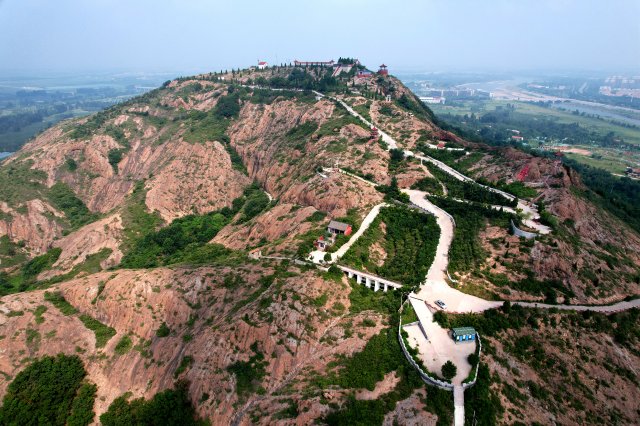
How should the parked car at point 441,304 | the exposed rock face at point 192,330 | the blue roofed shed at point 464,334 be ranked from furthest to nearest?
the parked car at point 441,304 < the exposed rock face at point 192,330 < the blue roofed shed at point 464,334

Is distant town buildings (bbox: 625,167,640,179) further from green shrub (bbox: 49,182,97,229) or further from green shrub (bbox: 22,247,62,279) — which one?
green shrub (bbox: 22,247,62,279)

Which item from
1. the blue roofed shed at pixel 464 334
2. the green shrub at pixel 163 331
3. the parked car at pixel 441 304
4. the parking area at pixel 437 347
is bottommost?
the green shrub at pixel 163 331

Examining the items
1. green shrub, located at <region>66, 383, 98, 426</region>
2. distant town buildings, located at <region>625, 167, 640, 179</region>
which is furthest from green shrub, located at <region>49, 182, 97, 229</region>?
distant town buildings, located at <region>625, 167, 640, 179</region>

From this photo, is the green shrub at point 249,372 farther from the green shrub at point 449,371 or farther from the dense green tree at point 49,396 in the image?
the dense green tree at point 49,396

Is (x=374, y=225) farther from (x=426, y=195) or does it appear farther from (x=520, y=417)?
(x=520, y=417)

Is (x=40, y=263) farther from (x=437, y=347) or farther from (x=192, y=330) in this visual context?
(x=437, y=347)

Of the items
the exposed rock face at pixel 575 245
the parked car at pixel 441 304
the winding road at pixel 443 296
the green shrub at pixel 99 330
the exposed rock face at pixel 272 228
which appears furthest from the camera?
the exposed rock face at pixel 272 228

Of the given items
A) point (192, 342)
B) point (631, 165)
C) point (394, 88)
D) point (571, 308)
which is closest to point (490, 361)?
point (571, 308)

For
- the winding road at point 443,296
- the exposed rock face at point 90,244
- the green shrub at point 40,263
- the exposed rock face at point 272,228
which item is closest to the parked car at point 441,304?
the winding road at point 443,296
